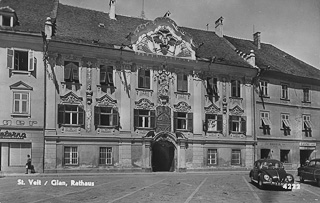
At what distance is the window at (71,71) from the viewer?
80.8ft

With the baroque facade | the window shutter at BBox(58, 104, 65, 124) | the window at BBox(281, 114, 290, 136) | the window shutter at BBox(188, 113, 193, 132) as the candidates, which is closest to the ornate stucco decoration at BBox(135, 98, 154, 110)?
the baroque facade

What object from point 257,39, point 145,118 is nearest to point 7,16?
point 145,118

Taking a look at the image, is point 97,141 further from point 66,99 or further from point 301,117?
point 301,117

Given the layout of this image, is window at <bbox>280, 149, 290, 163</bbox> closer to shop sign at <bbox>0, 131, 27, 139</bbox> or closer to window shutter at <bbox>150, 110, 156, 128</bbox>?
window shutter at <bbox>150, 110, 156, 128</bbox>

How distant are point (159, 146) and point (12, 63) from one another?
11108 mm

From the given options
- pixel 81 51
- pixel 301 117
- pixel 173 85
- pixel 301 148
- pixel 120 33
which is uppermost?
pixel 120 33

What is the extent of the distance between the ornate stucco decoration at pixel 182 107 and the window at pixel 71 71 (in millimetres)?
7246

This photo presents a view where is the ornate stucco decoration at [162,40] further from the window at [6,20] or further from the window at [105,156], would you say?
the window at [6,20]

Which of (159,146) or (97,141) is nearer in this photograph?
(97,141)

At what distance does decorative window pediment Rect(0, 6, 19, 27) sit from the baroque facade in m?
0.08

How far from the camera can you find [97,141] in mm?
25000

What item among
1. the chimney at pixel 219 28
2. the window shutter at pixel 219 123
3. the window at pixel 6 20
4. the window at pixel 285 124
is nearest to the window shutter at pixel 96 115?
the window at pixel 6 20

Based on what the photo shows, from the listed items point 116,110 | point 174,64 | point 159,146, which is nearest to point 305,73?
point 174,64

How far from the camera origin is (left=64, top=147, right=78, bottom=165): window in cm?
2411
